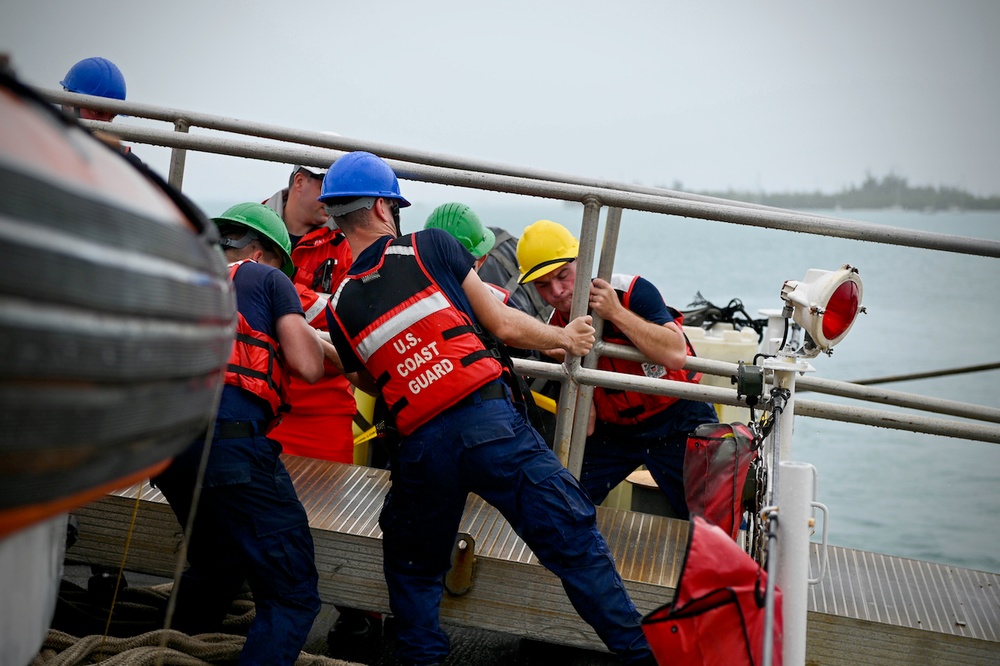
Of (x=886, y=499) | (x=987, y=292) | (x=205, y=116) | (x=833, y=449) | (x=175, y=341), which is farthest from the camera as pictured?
(x=987, y=292)

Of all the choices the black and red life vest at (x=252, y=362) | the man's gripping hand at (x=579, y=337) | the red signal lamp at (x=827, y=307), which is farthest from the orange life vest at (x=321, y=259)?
the red signal lamp at (x=827, y=307)

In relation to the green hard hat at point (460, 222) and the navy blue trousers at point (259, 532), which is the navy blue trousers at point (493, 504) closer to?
the navy blue trousers at point (259, 532)

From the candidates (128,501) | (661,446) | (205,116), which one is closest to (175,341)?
(128,501)

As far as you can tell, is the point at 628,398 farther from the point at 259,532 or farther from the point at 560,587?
the point at 259,532

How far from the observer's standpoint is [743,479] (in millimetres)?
2951

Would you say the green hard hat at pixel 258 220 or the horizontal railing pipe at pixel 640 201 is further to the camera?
the green hard hat at pixel 258 220

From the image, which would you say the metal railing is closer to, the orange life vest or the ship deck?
the ship deck

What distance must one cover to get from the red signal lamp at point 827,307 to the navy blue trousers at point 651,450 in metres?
1.49

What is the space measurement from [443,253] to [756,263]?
2369 inches

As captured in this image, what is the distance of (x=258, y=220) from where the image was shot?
10.9 ft

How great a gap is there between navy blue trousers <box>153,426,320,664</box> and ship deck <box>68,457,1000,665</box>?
257 millimetres

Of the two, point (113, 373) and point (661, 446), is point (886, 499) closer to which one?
point (661, 446)

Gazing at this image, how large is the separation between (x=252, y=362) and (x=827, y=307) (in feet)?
5.48

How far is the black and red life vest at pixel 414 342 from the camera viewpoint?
9.43 ft
